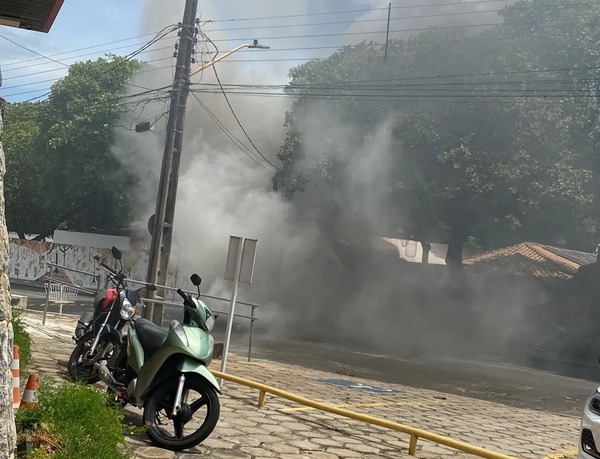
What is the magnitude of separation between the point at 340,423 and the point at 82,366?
2.66 m

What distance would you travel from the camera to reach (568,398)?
14.4m

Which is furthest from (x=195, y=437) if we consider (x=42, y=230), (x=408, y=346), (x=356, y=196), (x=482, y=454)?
(x=42, y=230)

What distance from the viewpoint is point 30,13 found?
17.2 ft

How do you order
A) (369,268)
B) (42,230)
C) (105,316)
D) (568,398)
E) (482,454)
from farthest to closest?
(42,230), (369,268), (568,398), (105,316), (482,454)

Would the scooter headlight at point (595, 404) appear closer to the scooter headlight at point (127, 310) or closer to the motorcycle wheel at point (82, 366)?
the scooter headlight at point (127, 310)

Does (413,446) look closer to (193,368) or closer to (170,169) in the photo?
(193,368)

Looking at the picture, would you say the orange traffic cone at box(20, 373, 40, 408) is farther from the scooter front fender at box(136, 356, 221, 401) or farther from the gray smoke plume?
the gray smoke plume

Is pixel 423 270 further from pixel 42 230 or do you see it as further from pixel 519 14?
pixel 42 230

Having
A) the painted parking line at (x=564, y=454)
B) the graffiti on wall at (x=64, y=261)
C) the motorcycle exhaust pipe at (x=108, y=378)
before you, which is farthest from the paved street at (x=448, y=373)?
the graffiti on wall at (x=64, y=261)

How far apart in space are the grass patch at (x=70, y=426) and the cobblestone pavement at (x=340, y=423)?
66cm

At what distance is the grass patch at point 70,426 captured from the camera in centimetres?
383

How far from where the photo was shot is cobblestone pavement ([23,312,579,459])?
5.87 meters

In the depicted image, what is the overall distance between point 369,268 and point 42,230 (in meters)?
19.6

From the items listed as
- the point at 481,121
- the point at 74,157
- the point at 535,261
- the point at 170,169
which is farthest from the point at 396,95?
the point at 74,157
